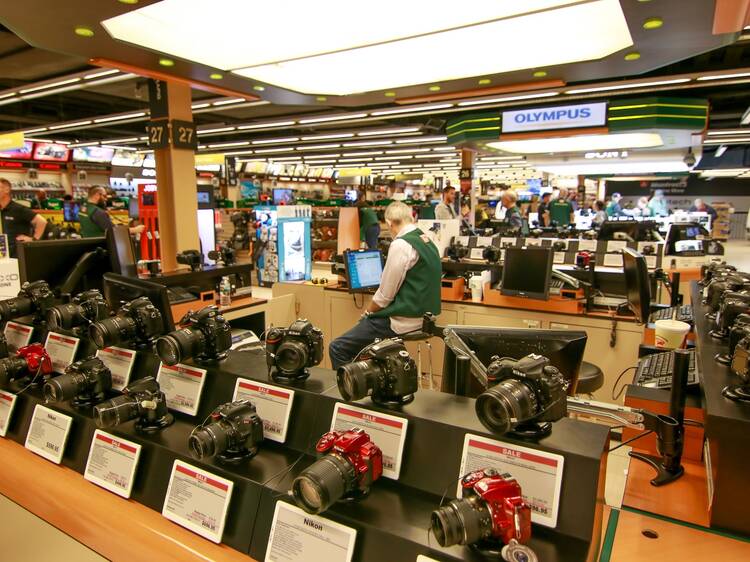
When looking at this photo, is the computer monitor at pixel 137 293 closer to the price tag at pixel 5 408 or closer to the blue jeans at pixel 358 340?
the price tag at pixel 5 408

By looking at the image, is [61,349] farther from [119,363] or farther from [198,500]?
[198,500]

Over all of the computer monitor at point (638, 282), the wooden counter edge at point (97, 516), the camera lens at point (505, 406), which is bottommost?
the wooden counter edge at point (97, 516)

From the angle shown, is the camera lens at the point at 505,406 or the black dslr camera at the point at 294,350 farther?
the black dslr camera at the point at 294,350

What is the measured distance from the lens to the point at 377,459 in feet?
3.69

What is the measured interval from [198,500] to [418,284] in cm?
236

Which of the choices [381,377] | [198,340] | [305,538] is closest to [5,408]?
[198,340]

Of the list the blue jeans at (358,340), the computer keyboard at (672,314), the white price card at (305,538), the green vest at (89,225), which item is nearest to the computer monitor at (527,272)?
the computer keyboard at (672,314)

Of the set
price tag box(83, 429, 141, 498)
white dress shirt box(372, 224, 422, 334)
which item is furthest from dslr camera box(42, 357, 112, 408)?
white dress shirt box(372, 224, 422, 334)

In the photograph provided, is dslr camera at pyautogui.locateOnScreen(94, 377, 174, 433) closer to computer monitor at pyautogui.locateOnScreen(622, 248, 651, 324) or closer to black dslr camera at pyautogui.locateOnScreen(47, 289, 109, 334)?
black dslr camera at pyautogui.locateOnScreen(47, 289, 109, 334)

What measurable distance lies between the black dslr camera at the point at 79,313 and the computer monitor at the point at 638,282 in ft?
8.95

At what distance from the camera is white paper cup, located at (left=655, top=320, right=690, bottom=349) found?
2234mm

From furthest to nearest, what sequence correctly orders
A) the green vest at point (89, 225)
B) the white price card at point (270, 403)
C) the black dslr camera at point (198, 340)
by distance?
the green vest at point (89, 225), the black dslr camera at point (198, 340), the white price card at point (270, 403)

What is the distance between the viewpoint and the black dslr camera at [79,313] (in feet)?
6.10

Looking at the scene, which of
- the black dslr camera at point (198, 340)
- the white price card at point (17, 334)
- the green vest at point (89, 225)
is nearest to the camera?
the black dslr camera at point (198, 340)
